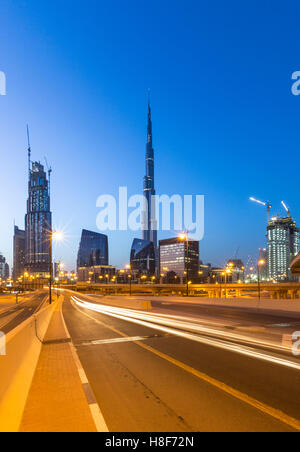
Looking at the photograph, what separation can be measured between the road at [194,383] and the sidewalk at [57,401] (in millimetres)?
397

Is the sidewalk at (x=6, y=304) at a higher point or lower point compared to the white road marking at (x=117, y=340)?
lower

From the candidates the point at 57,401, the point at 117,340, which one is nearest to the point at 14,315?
the point at 117,340

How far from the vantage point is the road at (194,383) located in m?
5.33

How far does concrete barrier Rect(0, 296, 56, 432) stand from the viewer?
5293 mm

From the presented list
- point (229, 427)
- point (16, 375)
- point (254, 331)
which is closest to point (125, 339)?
point (254, 331)

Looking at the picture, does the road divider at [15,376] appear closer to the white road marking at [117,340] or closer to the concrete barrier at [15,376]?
the concrete barrier at [15,376]

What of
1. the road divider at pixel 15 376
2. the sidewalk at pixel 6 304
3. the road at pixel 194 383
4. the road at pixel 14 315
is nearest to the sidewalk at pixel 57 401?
the road divider at pixel 15 376

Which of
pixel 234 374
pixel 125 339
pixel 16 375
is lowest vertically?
pixel 125 339

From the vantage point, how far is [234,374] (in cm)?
814

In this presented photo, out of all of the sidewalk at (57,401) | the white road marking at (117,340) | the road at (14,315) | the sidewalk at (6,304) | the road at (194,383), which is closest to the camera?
the sidewalk at (57,401)

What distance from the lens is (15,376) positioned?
22.4ft

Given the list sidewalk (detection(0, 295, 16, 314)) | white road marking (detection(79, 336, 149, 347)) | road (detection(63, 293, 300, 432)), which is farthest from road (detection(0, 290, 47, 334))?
road (detection(63, 293, 300, 432))
